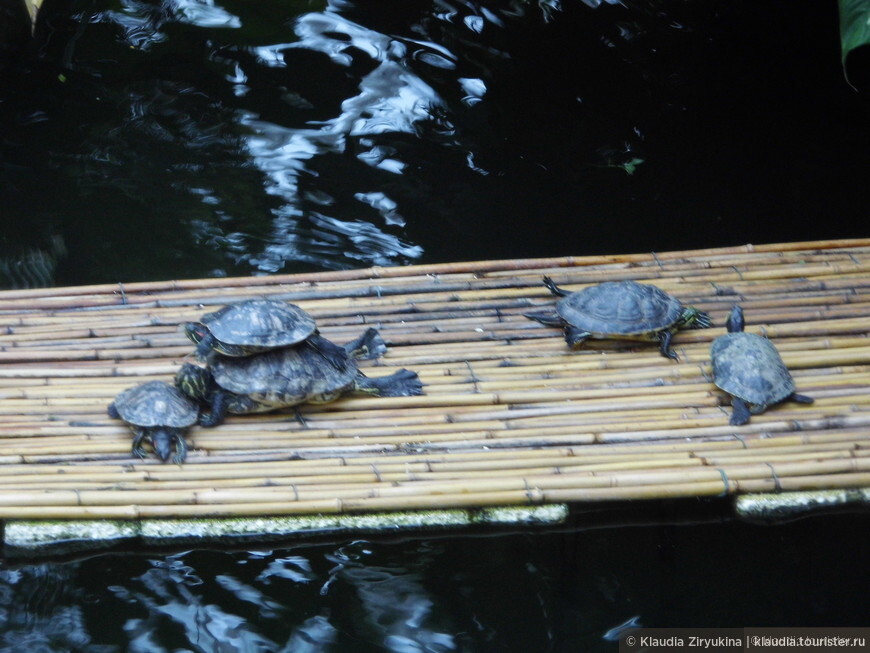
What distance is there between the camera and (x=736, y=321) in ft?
10.9

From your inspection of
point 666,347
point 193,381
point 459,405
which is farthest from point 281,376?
point 666,347

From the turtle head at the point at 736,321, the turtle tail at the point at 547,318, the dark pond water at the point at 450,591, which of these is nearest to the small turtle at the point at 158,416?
the dark pond water at the point at 450,591

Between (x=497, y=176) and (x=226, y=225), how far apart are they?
1.51m

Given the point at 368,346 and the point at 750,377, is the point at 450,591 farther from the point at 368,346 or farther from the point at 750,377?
the point at 750,377

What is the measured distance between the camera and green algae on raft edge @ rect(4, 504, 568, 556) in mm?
2775

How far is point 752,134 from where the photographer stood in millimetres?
5676

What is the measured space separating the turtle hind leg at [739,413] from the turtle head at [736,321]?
368 millimetres

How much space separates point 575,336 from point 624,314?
0.19 metres

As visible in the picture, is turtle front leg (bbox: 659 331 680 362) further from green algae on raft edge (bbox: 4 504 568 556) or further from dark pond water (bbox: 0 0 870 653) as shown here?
green algae on raft edge (bbox: 4 504 568 556)

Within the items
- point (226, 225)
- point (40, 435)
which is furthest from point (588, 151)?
point (40, 435)

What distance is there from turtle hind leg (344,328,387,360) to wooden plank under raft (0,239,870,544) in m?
0.04

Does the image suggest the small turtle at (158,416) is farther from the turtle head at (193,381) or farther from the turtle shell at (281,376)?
the turtle shell at (281,376)

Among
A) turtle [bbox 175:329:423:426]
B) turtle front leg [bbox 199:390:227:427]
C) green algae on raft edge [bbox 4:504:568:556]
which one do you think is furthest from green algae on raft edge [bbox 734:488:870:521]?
turtle front leg [bbox 199:390:227:427]

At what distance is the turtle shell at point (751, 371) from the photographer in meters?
3.00
